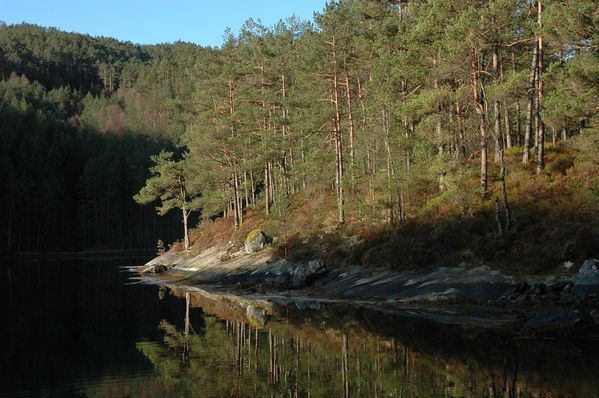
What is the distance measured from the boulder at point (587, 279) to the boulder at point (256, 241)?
3040 cm

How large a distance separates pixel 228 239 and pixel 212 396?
149ft

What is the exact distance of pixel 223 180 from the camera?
6438 cm

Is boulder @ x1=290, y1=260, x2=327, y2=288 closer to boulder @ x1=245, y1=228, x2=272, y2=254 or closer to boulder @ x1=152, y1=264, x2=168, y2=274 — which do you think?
boulder @ x1=245, y1=228, x2=272, y2=254

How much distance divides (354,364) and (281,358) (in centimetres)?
270

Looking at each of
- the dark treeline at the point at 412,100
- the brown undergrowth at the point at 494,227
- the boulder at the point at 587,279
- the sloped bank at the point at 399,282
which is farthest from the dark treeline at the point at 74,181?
the boulder at the point at 587,279

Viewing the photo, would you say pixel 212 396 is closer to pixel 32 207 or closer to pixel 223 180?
pixel 223 180

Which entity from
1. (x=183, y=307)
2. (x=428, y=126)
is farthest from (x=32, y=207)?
(x=428, y=126)

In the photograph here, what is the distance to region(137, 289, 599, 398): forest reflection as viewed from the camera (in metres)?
15.0

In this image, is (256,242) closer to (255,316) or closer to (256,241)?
(256,241)

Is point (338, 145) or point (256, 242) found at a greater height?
point (338, 145)

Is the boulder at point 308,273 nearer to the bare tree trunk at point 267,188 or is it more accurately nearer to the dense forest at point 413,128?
the dense forest at point 413,128

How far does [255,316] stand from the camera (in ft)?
98.4

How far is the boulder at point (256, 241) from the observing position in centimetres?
5109

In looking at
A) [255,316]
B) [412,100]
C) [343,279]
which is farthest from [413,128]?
[255,316]
